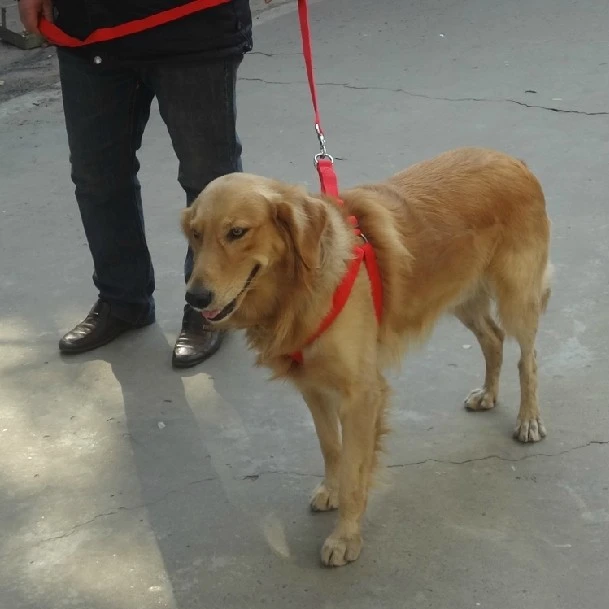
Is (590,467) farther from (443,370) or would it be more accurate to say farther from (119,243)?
(119,243)

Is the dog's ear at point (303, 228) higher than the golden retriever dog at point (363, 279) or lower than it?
higher

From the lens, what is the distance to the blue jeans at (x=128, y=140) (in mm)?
3453

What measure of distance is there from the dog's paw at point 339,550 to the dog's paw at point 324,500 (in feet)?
0.67

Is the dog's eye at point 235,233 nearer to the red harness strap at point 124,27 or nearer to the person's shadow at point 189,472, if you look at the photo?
the person's shadow at point 189,472

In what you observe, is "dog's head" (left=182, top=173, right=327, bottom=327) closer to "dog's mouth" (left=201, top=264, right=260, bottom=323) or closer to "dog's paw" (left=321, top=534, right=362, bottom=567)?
"dog's mouth" (left=201, top=264, right=260, bottom=323)

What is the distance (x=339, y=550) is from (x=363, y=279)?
77cm

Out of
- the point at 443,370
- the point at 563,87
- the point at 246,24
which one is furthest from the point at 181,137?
the point at 563,87

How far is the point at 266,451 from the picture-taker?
10.6ft

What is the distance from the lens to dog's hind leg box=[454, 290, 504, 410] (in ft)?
11.2

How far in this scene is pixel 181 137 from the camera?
3553 mm

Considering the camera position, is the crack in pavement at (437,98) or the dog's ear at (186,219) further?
the crack in pavement at (437,98)

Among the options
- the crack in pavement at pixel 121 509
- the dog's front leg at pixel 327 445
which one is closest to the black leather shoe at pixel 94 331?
the crack in pavement at pixel 121 509

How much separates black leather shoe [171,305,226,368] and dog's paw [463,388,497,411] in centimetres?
104

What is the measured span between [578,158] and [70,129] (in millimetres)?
2862
